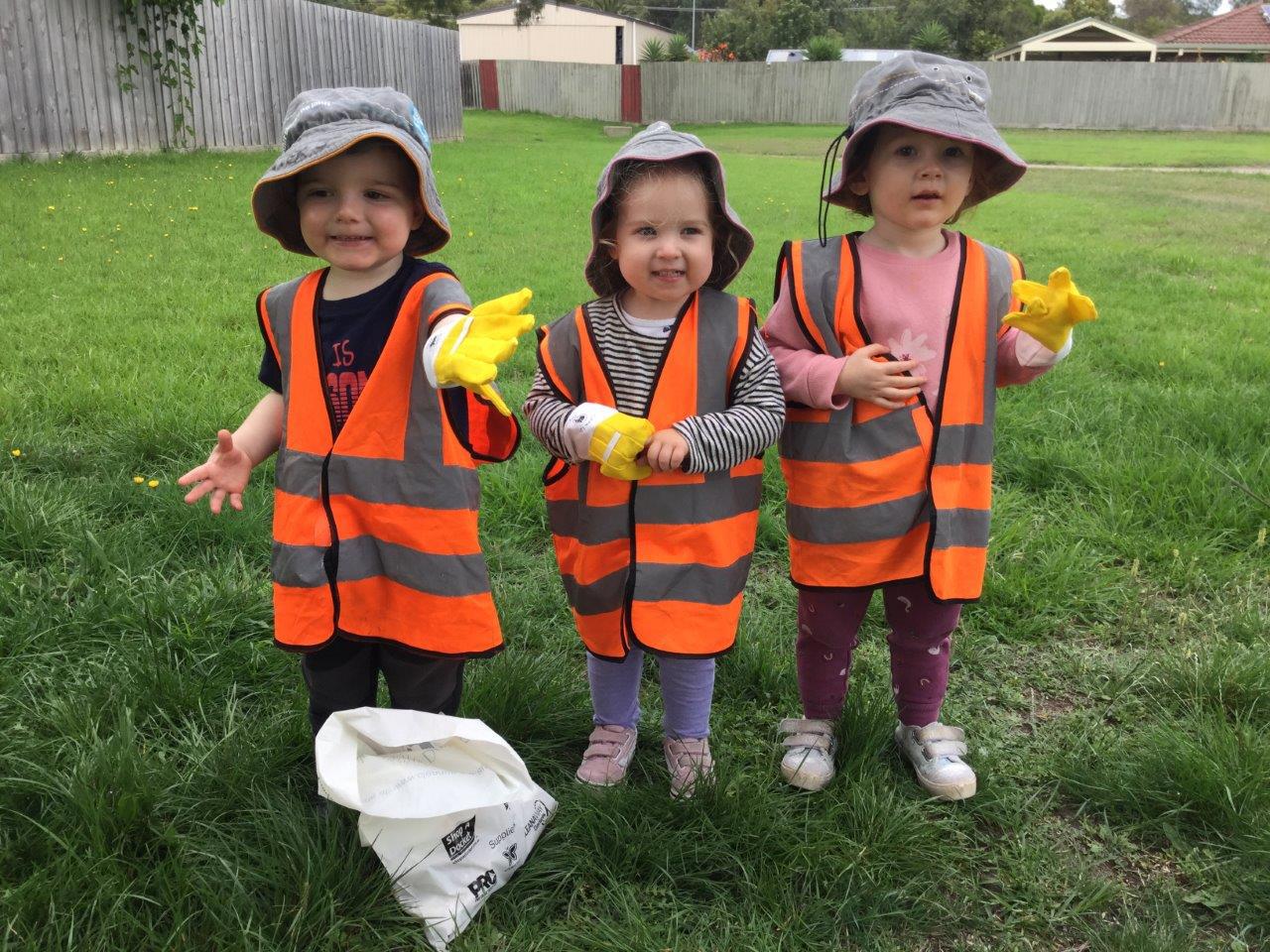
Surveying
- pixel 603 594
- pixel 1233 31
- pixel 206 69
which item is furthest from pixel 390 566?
pixel 1233 31

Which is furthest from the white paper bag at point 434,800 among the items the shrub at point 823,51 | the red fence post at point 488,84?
the shrub at point 823,51

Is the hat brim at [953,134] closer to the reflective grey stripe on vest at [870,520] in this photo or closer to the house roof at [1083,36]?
the reflective grey stripe on vest at [870,520]

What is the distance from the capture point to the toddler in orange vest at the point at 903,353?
2.00 m

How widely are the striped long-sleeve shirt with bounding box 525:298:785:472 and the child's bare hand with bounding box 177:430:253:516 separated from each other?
23.0 inches

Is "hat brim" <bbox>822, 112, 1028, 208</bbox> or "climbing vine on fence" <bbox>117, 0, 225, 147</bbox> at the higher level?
"climbing vine on fence" <bbox>117, 0, 225, 147</bbox>

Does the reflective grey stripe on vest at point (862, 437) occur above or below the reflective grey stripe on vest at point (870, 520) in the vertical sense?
above

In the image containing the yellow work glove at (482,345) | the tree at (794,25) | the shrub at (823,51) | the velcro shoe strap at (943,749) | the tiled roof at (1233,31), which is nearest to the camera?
the yellow work glove at (482,345)

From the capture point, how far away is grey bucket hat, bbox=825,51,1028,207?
1.93 m

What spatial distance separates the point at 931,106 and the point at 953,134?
102 millimetres

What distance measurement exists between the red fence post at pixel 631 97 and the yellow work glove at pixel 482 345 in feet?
101

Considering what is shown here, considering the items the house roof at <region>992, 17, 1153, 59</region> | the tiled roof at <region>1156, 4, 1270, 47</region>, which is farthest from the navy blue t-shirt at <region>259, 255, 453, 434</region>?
the tiled roof at <region>1156, 4, 1270, 47</region>

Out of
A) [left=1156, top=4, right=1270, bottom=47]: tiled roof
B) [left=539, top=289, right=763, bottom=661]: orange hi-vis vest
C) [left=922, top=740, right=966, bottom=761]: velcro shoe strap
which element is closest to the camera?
[left=539, top=289, right=763, bottom=661]: orange hi-vis vest

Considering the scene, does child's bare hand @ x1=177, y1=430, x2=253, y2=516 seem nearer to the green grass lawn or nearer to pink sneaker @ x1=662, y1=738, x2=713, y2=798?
the green grass lawn

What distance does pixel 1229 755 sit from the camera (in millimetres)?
2129
